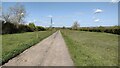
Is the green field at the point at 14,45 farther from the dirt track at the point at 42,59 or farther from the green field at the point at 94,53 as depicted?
the green field at the point at 94,53

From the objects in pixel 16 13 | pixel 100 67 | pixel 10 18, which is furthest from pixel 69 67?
Result: pixel 16 13

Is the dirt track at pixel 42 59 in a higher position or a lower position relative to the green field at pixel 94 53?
higher

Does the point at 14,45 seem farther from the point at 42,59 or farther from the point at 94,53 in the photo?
the point at 42,59

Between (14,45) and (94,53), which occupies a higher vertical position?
(14,45)

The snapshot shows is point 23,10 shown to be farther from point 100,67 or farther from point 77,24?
point 77,24

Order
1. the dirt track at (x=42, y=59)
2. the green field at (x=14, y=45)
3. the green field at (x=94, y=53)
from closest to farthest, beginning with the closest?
the dirt track at (x=42, y=59), the green field at (x=94, y=53), the green field at (x=14, y=45)

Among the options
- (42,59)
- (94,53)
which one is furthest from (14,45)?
(42,59)

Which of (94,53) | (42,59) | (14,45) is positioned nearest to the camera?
(42,59)

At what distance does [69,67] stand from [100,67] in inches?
52.9

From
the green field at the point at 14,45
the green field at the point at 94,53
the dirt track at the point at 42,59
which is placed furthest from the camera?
the green field at the point at 14,45

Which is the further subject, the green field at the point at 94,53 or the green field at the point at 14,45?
the green field at the point at 14,45

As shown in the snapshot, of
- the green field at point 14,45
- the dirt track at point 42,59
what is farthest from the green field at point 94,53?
the green field at point 14,45

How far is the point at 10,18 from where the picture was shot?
70938 mm

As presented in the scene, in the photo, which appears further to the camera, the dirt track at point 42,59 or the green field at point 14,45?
the green field at point 14,45
